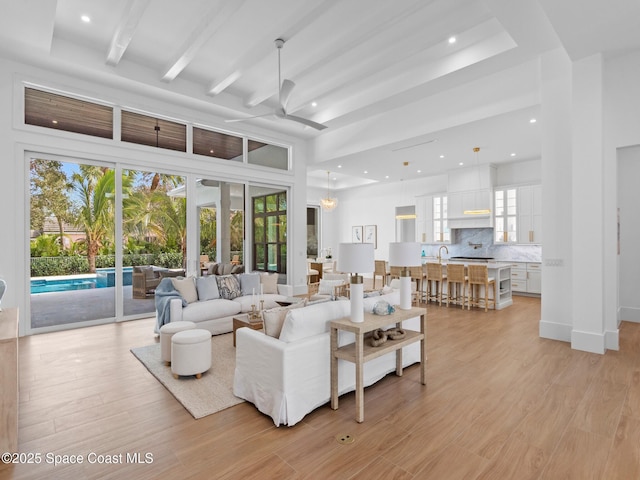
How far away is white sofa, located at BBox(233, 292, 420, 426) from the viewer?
2.53 m

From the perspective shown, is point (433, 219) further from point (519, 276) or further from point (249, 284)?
point (249, 284)

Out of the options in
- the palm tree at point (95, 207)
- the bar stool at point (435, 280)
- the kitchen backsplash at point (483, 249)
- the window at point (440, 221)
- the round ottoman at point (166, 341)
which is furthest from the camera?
the window at point (440, 221)

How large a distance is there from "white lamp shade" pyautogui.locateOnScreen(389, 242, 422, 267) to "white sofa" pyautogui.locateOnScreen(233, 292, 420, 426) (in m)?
0.64

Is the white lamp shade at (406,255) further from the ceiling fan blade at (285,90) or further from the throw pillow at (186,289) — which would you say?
the throw pillow at (186,289)

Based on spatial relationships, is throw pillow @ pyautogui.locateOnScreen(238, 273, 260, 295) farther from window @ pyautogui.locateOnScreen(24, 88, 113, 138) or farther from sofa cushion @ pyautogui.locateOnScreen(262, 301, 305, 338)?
window @ pyautogui.locateOnScreen(24, 88, 113, 138)

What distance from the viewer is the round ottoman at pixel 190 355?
3.31 meters

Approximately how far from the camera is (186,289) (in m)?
5.12

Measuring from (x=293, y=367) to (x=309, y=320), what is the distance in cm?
40

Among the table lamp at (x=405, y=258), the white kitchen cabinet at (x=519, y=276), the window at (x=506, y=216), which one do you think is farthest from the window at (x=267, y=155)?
the white kitchen cabinet at (x=519, y=276)

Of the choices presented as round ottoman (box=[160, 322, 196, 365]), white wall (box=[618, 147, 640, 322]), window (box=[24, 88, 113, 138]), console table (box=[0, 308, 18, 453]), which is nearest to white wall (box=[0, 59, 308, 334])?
window (box=[24, 88, 113, 138])

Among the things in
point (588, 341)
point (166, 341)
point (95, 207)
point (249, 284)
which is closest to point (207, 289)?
point (249, 284)

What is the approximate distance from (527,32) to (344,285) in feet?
15.8

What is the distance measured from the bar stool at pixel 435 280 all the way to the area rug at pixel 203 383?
14.9ft

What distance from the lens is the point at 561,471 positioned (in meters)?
2.04
